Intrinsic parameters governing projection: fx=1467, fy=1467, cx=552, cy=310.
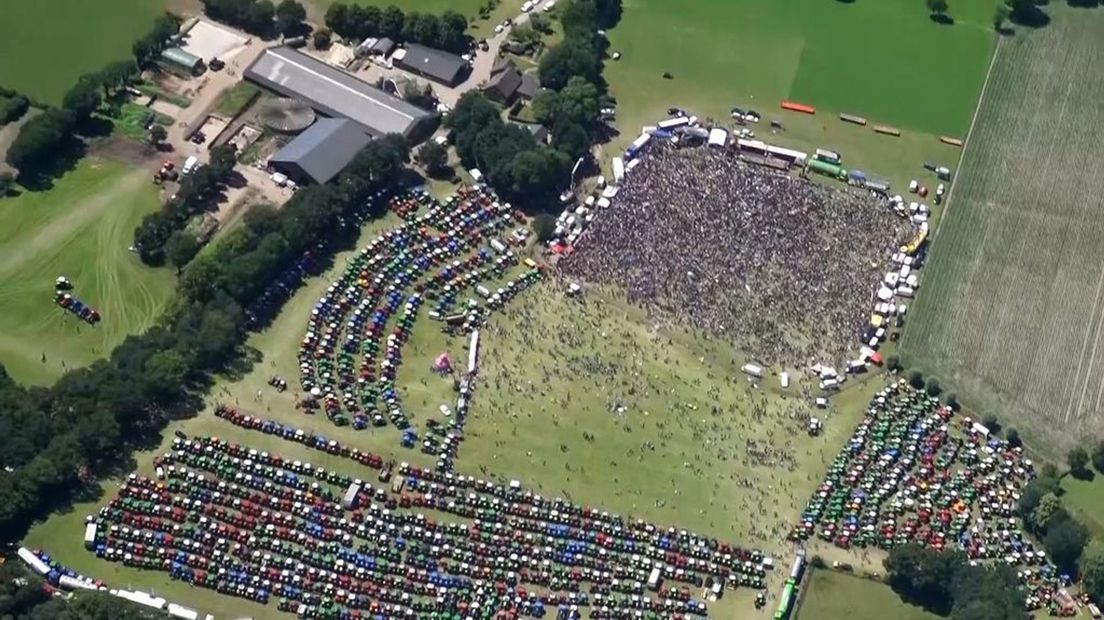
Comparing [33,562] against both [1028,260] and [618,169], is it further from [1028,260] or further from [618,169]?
[1028,260]

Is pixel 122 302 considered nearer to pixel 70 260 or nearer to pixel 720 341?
pixel 70 260

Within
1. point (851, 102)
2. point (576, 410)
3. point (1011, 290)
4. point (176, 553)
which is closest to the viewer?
point (176, 553)

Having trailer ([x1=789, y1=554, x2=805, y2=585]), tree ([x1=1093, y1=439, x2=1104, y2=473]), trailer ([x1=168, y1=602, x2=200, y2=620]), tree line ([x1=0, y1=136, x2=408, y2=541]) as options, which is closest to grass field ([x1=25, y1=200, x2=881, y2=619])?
trailer ([x1=789, y1=554, x2=805, y2=585])

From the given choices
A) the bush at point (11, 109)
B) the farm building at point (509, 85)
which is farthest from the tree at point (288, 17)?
the bush at point (11, 109)

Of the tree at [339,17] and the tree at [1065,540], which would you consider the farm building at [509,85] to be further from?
the tree at [1065,540]

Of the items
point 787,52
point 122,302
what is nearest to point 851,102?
point 787,52

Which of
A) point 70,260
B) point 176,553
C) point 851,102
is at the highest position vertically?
point 851,102

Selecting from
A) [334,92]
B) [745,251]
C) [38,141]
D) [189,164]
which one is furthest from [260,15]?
[745,251]
